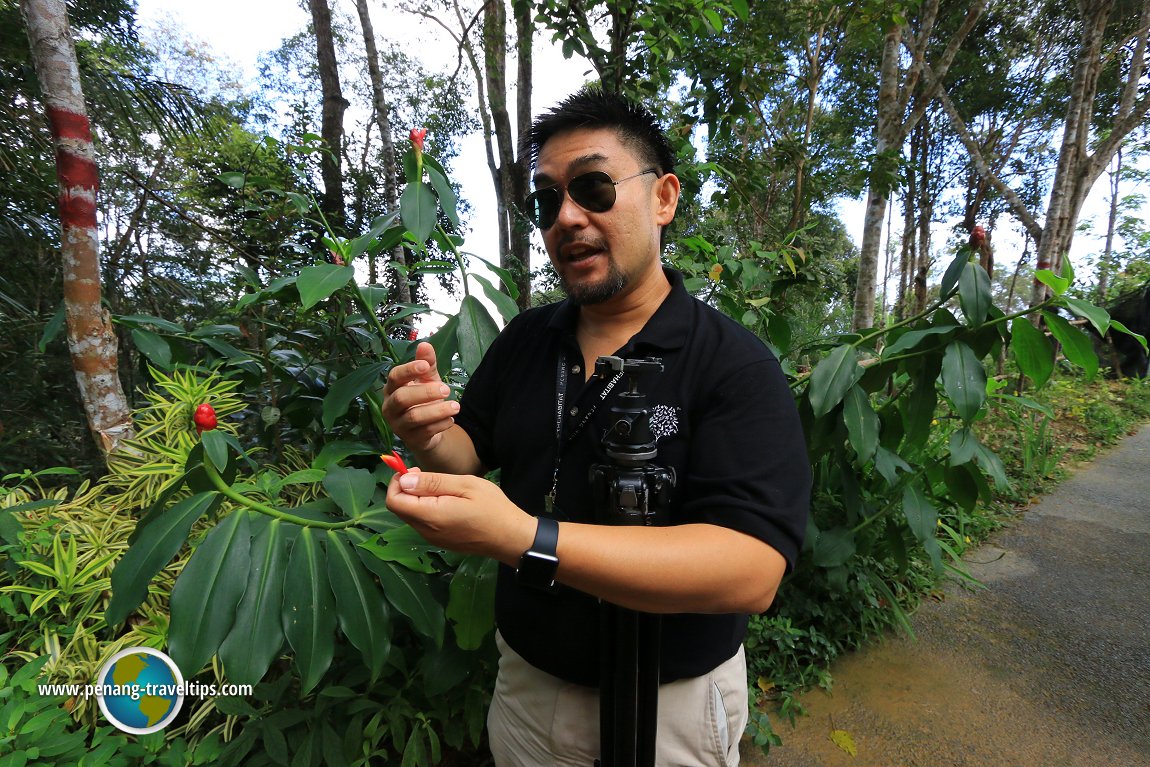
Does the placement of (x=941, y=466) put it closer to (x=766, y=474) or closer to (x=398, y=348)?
(x=766, y=474)

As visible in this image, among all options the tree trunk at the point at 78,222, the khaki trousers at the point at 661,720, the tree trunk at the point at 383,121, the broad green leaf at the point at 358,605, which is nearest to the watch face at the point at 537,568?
the khaki trousers at the point at 661,720

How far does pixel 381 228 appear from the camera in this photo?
1.56 m

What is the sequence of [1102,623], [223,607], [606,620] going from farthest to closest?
[1102,623] → [223,607] → [606,620]

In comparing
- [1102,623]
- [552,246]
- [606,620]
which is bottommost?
[1102,623]

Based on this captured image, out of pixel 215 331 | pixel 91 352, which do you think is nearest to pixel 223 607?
pixel 215 331

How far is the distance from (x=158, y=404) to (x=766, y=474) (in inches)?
87.4

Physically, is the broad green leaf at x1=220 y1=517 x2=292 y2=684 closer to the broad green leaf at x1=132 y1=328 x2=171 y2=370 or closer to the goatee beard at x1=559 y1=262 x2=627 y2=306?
the goatee beard at x1=559 y1=262 x2=627 y2=306

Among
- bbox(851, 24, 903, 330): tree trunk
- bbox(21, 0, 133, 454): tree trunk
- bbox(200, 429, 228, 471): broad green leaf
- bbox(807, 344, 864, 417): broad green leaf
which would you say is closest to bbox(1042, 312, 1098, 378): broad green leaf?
bbox(807, 344, 864, 417): broad green leaf

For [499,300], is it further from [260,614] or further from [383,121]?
[383,121]

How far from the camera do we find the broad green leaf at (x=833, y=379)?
5.48ft

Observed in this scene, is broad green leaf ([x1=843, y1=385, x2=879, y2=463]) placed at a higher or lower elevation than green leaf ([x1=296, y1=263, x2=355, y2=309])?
lower

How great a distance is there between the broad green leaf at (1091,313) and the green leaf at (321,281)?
1.95 m

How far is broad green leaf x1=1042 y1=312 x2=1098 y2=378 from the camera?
149 cm

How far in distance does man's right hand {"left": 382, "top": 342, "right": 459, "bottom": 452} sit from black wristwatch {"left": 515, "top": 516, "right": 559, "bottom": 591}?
319 millimetres
